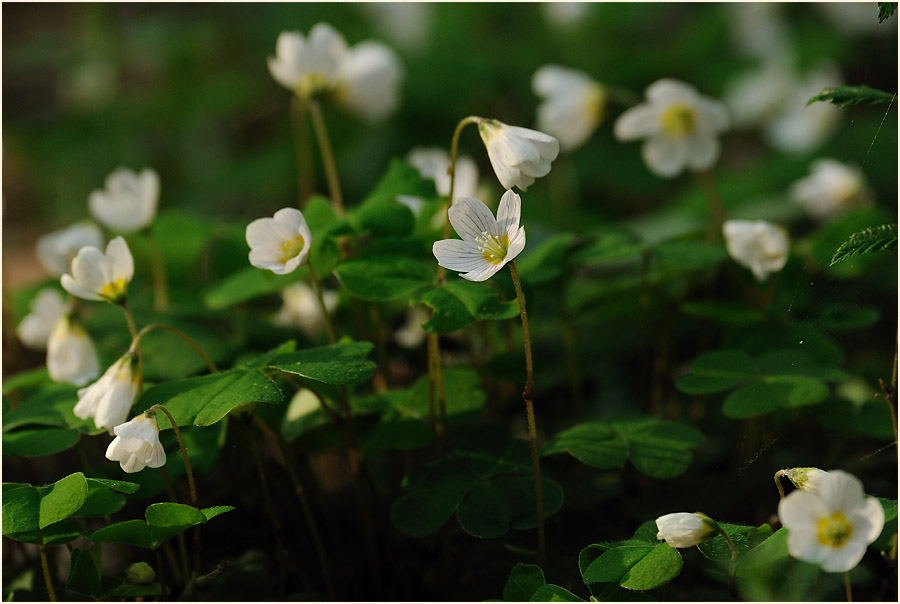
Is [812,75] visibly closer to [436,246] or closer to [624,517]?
[624,517]

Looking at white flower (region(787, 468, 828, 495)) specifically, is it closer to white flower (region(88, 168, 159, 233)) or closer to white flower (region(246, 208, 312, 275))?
white flower (region(246, 208, 312, 275))

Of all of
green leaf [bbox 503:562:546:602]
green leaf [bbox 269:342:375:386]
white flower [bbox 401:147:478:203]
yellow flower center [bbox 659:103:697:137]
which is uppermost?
yellow flower center [bbox 659:103:697:137]

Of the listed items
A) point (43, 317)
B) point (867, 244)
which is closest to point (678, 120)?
point (867, 244)

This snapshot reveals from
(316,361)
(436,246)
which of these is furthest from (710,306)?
(316,361)

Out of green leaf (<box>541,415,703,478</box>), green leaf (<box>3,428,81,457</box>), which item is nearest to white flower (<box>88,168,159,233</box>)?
green leaf (<box>3,428,81,457</box>)

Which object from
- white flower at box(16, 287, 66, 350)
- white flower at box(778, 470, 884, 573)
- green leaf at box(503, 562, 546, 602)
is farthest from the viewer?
white flower at box(16, 287, 66, 350)

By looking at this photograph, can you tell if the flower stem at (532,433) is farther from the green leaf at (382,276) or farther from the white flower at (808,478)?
the white flower at (808,478)

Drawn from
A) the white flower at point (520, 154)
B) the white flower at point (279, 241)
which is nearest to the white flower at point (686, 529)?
the white flower at point (520, 154)
